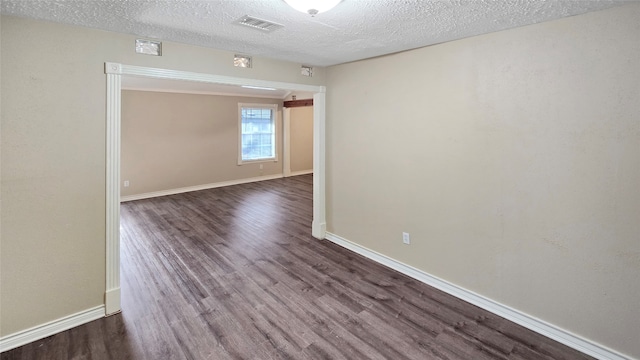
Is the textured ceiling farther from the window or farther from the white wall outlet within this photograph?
the window

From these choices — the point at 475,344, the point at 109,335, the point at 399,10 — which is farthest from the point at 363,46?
the point at 109,335

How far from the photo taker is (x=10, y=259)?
2.20 metres

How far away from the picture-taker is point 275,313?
8.73 feet

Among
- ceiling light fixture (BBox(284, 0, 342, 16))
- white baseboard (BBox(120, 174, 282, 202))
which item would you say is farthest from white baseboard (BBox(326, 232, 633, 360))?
white baseboard (BBox(120, 174, 282, 202))

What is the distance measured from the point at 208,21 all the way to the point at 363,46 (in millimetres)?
1383

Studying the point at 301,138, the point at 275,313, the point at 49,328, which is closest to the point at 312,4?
the point at 275,313

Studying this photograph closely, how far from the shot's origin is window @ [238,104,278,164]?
817cm

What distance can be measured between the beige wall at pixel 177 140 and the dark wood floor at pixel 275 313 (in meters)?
2.70

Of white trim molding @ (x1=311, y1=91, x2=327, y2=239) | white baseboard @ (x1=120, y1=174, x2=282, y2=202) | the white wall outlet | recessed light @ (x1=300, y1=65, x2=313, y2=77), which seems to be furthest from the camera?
white baseboard @ (x1=120, y1=174, x2=282, y2=202)

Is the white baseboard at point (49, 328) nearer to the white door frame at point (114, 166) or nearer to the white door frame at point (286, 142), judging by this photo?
the white door frame at point (114, 166)

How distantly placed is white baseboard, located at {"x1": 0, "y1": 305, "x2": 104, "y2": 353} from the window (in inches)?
229

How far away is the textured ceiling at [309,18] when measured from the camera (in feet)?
6.30

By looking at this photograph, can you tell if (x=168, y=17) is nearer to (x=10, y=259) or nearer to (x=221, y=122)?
(x=10, y=259)

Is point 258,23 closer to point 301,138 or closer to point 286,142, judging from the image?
point 286,142
